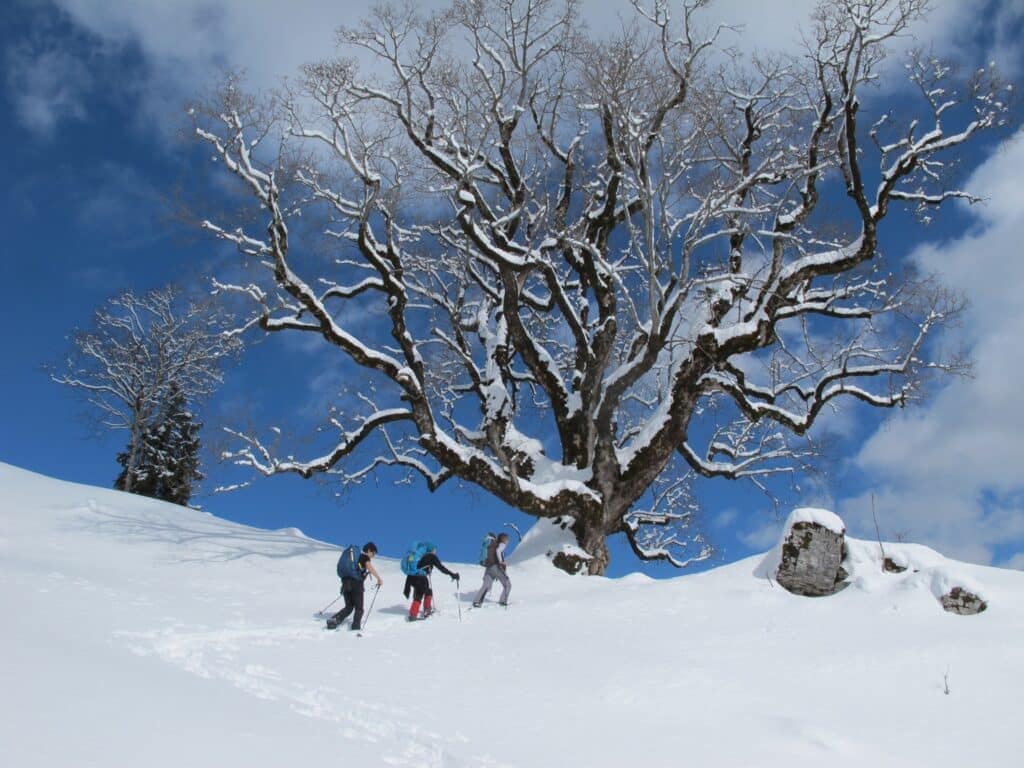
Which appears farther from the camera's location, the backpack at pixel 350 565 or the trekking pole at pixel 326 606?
the trekking pole at pixel 326 606

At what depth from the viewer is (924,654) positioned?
7848 mm

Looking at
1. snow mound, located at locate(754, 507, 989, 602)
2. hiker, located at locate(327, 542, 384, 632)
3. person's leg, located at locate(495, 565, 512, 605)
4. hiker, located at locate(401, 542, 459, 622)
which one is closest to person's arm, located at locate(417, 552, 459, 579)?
hiker, located at locate(401, 542, 459, 622)

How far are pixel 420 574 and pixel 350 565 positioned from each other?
116 cm

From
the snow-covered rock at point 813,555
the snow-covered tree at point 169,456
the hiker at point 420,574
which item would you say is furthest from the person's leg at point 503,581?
the snow-covered tree at point 169,456

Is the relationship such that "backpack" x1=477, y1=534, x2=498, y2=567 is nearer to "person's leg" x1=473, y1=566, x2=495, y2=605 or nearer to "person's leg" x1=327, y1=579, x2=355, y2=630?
"person's leg" x1=473, y1=566, x2=495, y2=605

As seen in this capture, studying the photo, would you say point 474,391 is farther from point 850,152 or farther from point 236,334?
point 850,152

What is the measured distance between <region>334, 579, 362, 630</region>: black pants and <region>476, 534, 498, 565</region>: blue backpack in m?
2.44

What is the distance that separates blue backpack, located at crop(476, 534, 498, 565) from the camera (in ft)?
38.3

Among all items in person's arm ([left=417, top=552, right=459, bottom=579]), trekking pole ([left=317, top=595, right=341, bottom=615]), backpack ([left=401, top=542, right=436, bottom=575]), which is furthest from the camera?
person's arm ([left=417, top=552, right=459, bottom=579])

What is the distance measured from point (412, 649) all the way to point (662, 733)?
346 cm

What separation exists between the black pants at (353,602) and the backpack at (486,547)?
240 centimetres

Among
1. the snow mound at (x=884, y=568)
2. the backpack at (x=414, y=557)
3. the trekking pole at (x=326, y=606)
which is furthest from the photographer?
the backpack at (x=414, y=557)

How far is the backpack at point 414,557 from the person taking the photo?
10953mm

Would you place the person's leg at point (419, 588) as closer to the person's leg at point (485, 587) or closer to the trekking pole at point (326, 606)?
the person's leg at point (485, 587)
